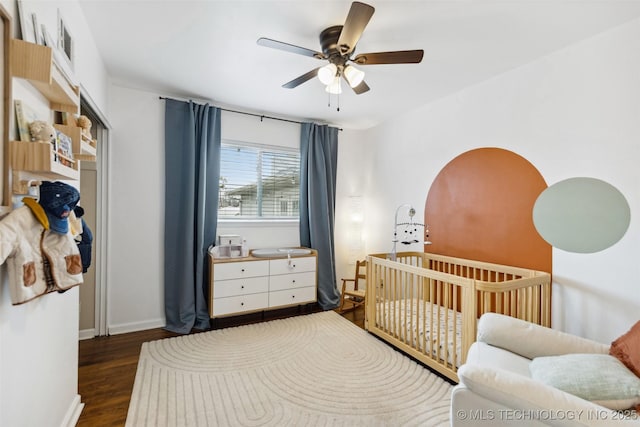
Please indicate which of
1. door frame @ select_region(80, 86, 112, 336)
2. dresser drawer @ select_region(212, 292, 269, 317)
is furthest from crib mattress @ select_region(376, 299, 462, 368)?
door frame @ select_region(80, 86, 112, 336)

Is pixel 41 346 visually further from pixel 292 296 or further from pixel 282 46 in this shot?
pixel 292 296

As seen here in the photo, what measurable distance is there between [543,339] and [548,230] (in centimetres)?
77

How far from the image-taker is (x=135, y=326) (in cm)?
297

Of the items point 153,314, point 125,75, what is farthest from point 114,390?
point 125,75

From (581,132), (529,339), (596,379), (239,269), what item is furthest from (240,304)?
(581,132)

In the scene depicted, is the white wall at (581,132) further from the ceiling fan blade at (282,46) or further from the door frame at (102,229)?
the door frame at (102,229)

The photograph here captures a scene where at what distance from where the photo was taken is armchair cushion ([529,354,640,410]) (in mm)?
1094

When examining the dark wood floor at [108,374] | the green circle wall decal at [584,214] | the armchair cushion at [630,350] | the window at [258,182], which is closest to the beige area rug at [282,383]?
the dark wood floor at [108,374]

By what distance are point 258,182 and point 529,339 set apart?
121 inches

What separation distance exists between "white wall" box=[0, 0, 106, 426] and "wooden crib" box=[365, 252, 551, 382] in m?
2.14

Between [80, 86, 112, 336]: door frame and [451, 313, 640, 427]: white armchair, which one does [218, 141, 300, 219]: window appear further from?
[451, 313, 640, 427]: white armchair

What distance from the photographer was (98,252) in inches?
109

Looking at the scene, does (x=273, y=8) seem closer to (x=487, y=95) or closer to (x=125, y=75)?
(x=125, y=75)

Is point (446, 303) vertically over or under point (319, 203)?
under
